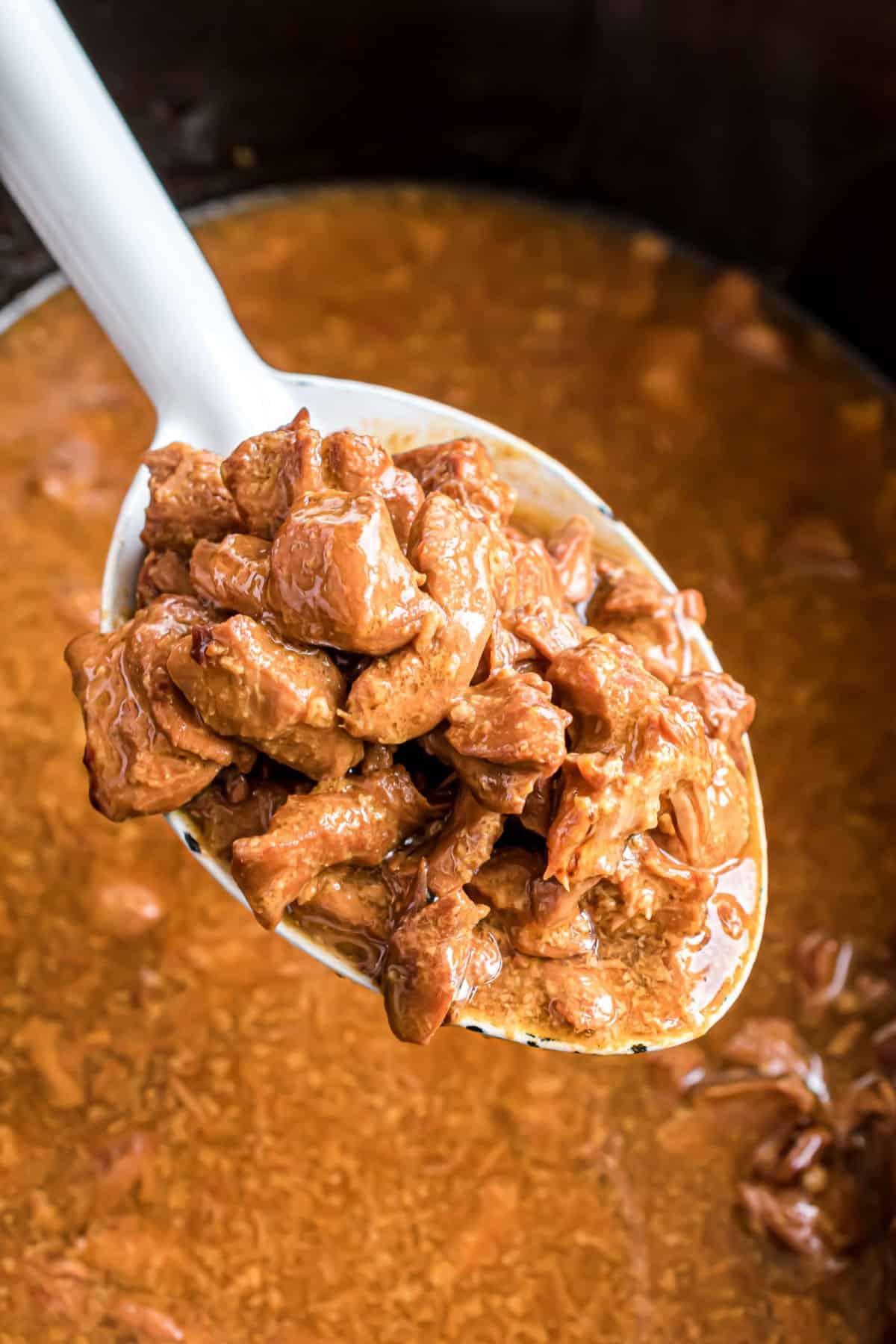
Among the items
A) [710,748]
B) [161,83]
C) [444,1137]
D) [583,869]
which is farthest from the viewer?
[161,83]

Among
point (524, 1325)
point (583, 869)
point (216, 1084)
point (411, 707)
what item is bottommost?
point (524, 1325)

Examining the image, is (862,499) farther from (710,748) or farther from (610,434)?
(710,748)

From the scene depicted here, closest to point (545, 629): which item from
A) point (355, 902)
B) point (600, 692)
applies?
point (600, 692)

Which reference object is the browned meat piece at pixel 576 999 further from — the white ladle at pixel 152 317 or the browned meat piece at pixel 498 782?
the browned meat piece at pixel 498 782

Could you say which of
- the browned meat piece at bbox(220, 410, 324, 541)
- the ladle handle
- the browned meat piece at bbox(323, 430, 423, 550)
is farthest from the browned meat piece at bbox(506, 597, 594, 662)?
the ladle handle

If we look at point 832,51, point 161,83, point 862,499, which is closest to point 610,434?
point 862,499

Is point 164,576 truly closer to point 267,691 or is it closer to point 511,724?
point 267,691
